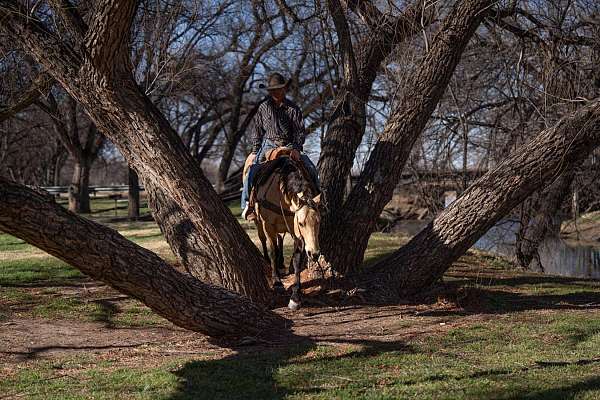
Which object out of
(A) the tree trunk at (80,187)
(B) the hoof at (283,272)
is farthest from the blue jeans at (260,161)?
(A) the tree trunk at (80,187)

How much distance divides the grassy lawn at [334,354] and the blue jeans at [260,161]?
6.40 feet

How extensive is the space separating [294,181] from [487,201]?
2.86 metres

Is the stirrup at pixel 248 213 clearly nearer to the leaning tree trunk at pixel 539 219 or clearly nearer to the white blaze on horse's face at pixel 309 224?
the white blaze on horse's face at pixel 309 224

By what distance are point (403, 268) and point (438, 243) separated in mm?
658

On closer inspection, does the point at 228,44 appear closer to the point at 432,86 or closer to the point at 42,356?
the point at 432,86

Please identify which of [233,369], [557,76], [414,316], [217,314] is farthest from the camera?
[557,76]

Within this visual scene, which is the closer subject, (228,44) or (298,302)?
(298,302)

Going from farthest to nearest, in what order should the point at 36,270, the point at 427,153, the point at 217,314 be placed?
the point at 427,153 → the point at 36,270 → the point at 217,314

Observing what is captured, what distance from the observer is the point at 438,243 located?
435 inches

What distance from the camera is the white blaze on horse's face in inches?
375

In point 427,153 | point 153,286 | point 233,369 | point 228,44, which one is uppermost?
point 228,44

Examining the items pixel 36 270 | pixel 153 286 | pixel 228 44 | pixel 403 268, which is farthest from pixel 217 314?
pixel 228 44

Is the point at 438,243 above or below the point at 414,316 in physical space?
above

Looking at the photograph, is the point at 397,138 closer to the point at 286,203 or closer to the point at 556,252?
the point at 286,203
